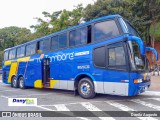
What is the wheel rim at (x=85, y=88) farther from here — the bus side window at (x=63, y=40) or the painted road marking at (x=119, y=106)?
the bus side window at (x=63, y=40)

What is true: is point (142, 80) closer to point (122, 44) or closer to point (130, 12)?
point (122, 44)

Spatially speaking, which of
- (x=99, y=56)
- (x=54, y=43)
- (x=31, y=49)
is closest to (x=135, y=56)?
(x=99, y=56)

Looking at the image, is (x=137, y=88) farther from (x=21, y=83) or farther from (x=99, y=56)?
(x=21, y=83)

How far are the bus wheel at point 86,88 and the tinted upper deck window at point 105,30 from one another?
1.99m

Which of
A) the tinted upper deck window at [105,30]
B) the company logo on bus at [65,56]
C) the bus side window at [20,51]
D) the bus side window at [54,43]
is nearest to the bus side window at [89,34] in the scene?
the tinted upper deck window at [105,30]

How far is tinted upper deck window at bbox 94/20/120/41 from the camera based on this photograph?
9.16 metres

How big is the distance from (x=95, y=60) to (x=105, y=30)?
1.37 meters

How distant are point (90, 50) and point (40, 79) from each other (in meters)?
4.66

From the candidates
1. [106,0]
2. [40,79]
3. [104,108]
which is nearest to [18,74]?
[40,79]

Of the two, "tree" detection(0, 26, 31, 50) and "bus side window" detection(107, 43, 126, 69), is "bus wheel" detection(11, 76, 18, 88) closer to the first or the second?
"bus side window" detection(107, 43, 126, 69)

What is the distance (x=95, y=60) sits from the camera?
9734 mm

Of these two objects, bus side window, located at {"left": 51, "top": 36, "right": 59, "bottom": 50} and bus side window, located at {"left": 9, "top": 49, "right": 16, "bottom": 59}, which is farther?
bus side window, located at {"left": 9, "top": 49, "right": 16, "bottom": 59}

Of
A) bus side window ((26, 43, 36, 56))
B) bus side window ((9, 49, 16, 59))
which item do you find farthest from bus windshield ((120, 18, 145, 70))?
bus side window ((9, 49, 16, 59))

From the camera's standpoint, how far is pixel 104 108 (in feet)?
26.9
